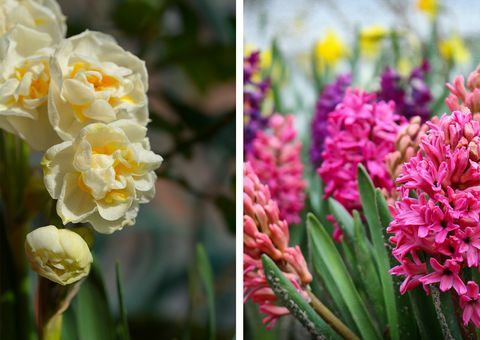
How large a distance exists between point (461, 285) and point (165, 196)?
36 centimetres

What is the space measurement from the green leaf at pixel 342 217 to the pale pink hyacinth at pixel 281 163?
0.09 metres

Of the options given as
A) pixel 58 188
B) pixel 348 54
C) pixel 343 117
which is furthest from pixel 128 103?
pixel 348 54

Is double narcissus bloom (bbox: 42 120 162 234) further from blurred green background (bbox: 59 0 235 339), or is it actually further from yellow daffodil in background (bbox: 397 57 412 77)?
yellow daffodil in background (bbox: 397 57 412 77)

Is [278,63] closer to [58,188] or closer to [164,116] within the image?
[164,116]

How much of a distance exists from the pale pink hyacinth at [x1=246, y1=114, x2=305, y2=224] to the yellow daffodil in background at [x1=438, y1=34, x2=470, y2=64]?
0.19 metres

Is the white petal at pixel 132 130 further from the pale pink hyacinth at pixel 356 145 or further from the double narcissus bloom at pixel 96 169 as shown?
the pale pink hyacinth at pixel 356 145

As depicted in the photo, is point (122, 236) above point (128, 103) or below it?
below

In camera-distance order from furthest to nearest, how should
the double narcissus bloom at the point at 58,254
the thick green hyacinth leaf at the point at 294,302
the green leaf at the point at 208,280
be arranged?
the green leaf at the point at 208,280 → the thick green hyacinth leaf at the point at 294,302 → the double narcissus bloom at the point at 58,254

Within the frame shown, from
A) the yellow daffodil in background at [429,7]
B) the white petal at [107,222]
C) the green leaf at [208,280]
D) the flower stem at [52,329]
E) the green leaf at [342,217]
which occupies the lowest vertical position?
the green leaf at [208,280]

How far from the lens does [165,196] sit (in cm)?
77

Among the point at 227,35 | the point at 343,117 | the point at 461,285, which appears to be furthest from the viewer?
the point at 227,35

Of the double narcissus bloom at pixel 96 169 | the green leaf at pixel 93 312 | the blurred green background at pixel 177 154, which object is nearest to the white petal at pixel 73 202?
the double narcissus bloom at pixel 96 169

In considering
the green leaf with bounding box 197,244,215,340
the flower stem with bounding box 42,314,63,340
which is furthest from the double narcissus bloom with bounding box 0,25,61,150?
the green leaf with bounding box 197,244,215,340

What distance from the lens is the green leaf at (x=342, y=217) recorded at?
66cm
